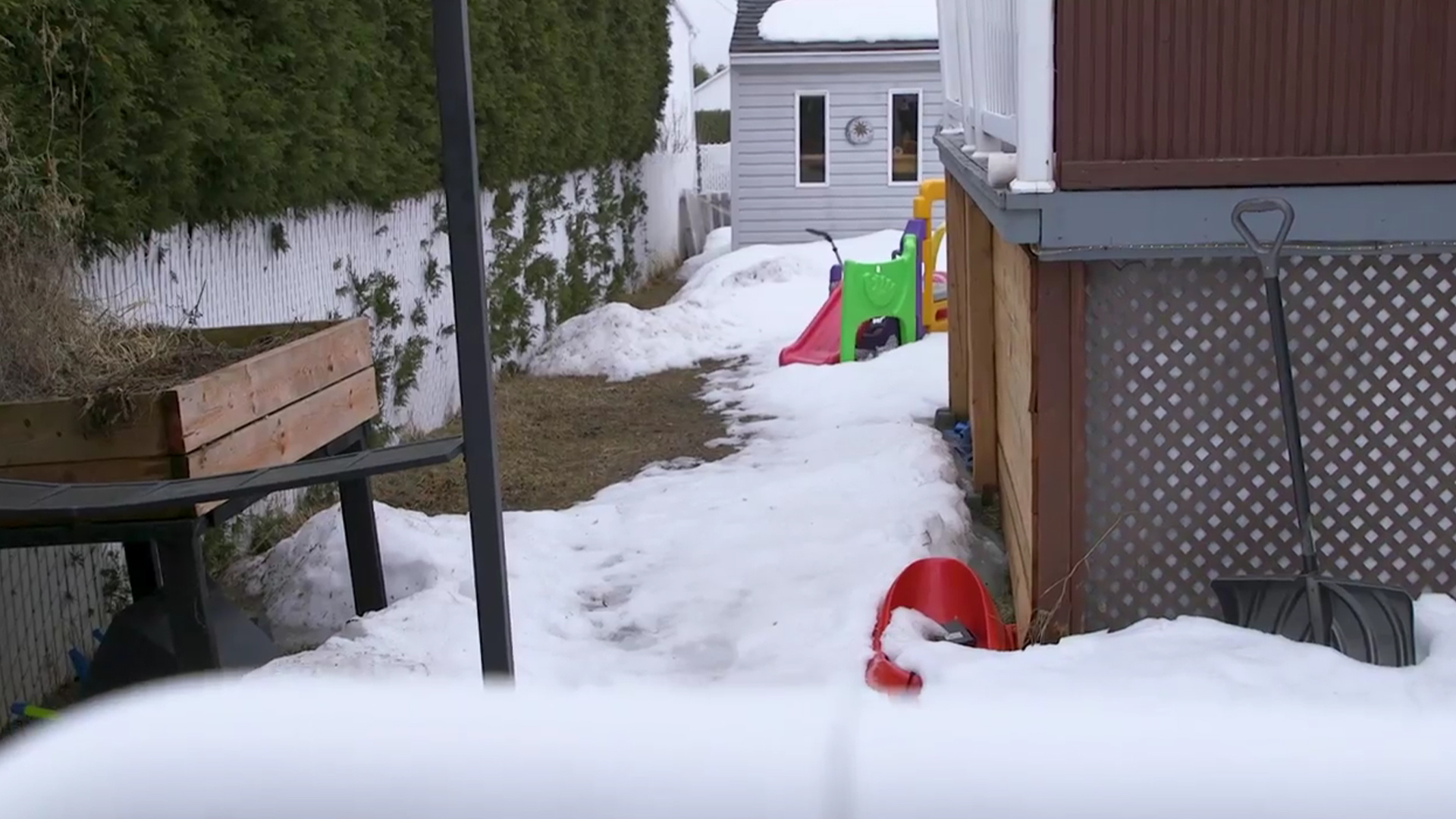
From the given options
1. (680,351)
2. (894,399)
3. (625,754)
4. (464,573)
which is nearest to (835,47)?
(680,351)

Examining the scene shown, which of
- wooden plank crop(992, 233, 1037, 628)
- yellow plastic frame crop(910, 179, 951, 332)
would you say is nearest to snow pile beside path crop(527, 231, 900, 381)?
yellow plastic frame crop(910, 179, 951, 332)

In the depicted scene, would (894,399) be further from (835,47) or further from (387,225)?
(835,47)

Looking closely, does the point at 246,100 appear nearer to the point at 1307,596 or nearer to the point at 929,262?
the point at 1307,596

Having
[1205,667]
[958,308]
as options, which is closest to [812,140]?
[958,308]

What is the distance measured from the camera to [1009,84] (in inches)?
189

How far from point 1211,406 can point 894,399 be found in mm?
5045

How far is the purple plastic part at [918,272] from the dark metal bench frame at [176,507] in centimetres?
720

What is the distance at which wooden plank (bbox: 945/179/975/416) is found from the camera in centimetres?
787

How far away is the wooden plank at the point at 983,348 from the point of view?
22.0 ft

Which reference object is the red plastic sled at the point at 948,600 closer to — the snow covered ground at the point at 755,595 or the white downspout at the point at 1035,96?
the snow covered ground at the point at 755,595

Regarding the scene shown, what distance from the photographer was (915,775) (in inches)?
35.6

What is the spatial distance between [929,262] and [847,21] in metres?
9.07

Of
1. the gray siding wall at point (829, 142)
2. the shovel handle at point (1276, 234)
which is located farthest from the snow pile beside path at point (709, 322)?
the shovel handle at point (1276, 234)

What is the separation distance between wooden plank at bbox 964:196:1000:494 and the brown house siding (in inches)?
110
